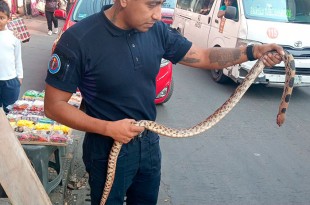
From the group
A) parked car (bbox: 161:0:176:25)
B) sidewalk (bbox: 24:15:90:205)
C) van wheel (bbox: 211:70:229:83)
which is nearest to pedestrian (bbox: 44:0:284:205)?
sidewalk (bbox: 24:15:90:205)

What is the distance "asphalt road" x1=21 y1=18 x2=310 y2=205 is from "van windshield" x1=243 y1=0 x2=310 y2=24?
152 cm

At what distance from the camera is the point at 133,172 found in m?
2.45

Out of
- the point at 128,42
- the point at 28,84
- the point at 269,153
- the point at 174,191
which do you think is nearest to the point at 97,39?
the point at 128,42

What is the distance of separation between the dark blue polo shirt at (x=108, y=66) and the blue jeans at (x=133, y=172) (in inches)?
7.2

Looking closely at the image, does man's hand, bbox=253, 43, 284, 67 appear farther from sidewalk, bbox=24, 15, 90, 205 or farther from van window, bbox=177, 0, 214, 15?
van window, bbox=177, 0, 214, 15

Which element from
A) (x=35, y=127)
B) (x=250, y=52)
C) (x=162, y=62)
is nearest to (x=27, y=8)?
(x=162, y=62)

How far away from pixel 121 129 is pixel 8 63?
8.73ft

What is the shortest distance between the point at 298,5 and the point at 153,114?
269 inches

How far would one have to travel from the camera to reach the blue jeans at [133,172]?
2.39 m

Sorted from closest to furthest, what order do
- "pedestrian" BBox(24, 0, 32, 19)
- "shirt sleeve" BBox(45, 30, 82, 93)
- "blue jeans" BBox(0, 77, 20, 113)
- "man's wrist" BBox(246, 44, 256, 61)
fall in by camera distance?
"shirt sleeve" BBox(45, 30, 82, 93) < "man's wrist" BBox(246, 44, 256, 61) < "blue jeans" BBox(0, 77, 20, 113) < "pedestrian" BBox(24, 0, 32, 19)

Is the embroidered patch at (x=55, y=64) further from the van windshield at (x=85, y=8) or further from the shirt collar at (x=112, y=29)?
the van windshield at (x=85, y=8)

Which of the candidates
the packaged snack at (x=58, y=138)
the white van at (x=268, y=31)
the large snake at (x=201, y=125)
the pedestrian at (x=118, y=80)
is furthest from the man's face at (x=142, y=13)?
the white van at (x=268, y=31)

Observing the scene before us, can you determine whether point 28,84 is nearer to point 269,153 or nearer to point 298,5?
point 269,153

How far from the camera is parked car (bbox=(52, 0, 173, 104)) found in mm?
6363
